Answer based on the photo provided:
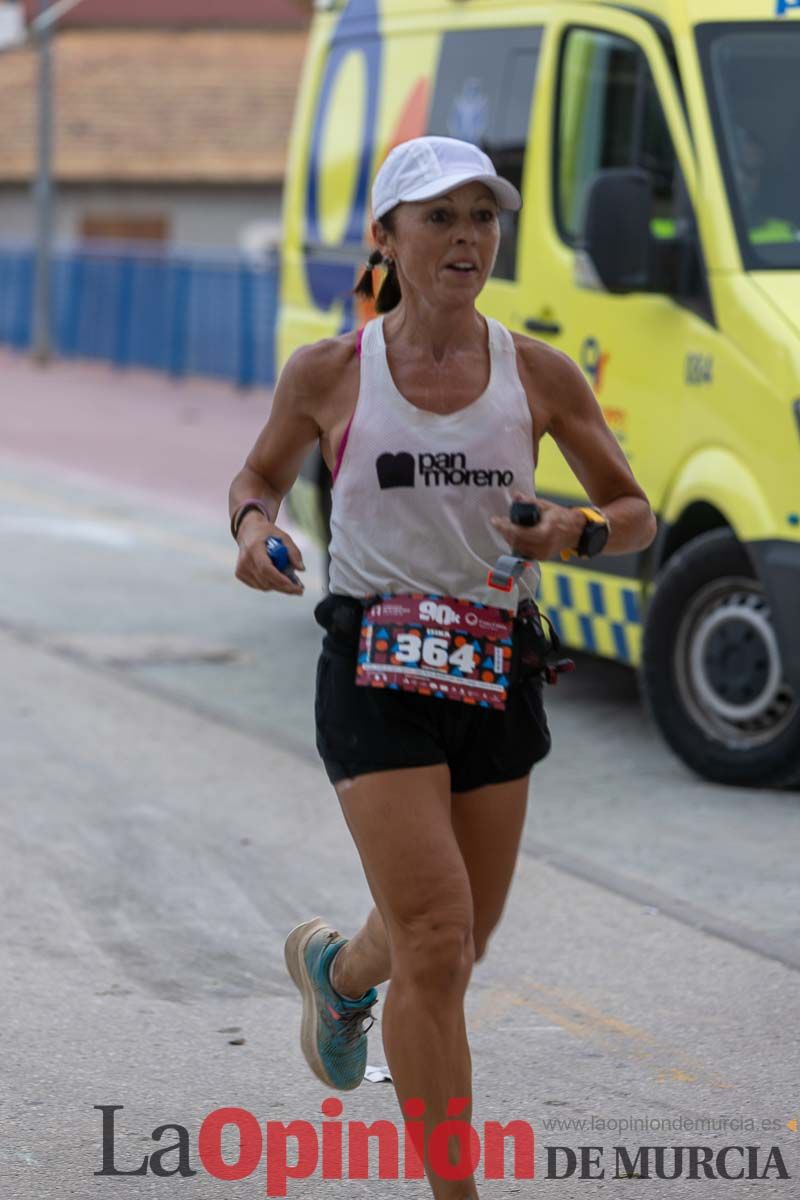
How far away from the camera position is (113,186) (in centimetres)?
3912

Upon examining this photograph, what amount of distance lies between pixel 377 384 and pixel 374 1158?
4.83ft

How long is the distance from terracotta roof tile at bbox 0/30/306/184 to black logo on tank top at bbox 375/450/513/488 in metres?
34.2

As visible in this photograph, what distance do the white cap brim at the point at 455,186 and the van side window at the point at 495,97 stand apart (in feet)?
14.9

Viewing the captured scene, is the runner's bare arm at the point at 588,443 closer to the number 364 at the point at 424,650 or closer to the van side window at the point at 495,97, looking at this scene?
the number 364 at the point at 424,650

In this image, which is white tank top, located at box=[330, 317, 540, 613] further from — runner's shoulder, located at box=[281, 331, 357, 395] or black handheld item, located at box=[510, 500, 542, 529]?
black handheld item, located at box=[510, 500, 542, 529]

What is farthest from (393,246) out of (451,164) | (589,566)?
(589,566)

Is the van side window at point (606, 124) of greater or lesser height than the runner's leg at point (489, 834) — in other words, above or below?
above

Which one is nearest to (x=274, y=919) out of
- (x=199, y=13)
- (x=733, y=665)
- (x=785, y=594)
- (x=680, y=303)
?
(x=785, y=594)

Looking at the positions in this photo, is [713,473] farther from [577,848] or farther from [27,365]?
[27,365]

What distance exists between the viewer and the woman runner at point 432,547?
13.2ft

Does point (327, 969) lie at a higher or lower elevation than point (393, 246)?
lower

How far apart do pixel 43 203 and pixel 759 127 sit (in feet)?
74.3

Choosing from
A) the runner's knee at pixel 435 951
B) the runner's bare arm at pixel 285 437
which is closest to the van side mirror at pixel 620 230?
the runner's bare arm at pixel 285 437

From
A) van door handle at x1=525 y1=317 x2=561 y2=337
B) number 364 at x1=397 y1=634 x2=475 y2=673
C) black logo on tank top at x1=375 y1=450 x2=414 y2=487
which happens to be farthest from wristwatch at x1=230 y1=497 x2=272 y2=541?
van door handle at x1=525 y1=317 x2=561 y2=337
